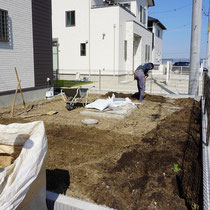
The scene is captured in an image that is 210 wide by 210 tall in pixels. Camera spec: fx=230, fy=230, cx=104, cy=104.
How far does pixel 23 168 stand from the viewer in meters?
1.92

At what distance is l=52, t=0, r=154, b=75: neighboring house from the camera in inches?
723

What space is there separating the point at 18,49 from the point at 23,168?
8197 millimetres

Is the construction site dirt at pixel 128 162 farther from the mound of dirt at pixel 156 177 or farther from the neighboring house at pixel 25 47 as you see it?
the neighboring house at pixel 25 47

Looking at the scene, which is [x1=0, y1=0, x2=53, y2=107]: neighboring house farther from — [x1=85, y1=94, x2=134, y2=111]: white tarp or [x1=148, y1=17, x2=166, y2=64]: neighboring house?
[x1=148, y1=17, x2=166, y2=64]: neighboring house

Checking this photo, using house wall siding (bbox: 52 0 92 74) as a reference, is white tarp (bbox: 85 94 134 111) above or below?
below

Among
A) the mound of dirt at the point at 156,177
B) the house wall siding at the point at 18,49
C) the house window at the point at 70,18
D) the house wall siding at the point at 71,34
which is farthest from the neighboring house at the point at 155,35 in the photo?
the mound of dirt at the point at 156,177

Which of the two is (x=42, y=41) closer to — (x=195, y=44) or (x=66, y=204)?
(x=195, y=44)

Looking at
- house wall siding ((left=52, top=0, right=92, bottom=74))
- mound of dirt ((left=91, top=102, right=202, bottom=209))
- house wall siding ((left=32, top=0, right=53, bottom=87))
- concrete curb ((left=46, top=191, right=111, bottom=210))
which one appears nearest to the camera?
concrete curb ((left=46, top=191, right=111, bottom=210))

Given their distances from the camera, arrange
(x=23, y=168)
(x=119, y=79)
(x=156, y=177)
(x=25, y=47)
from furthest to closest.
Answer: (x=119, y=79)
(x=25, y=47)
(x=156, y=177)
(x=23, y=168)

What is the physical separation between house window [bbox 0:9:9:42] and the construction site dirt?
134 inches

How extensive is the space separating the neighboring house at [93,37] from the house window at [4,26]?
34.9 feet

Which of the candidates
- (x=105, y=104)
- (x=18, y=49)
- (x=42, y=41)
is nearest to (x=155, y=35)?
(x=42, y=41)

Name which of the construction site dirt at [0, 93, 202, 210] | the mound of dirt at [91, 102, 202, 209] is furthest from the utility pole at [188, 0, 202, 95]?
the mound of dirt at [91, 102, 202, 209]

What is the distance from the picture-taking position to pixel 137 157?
13.0 ft
